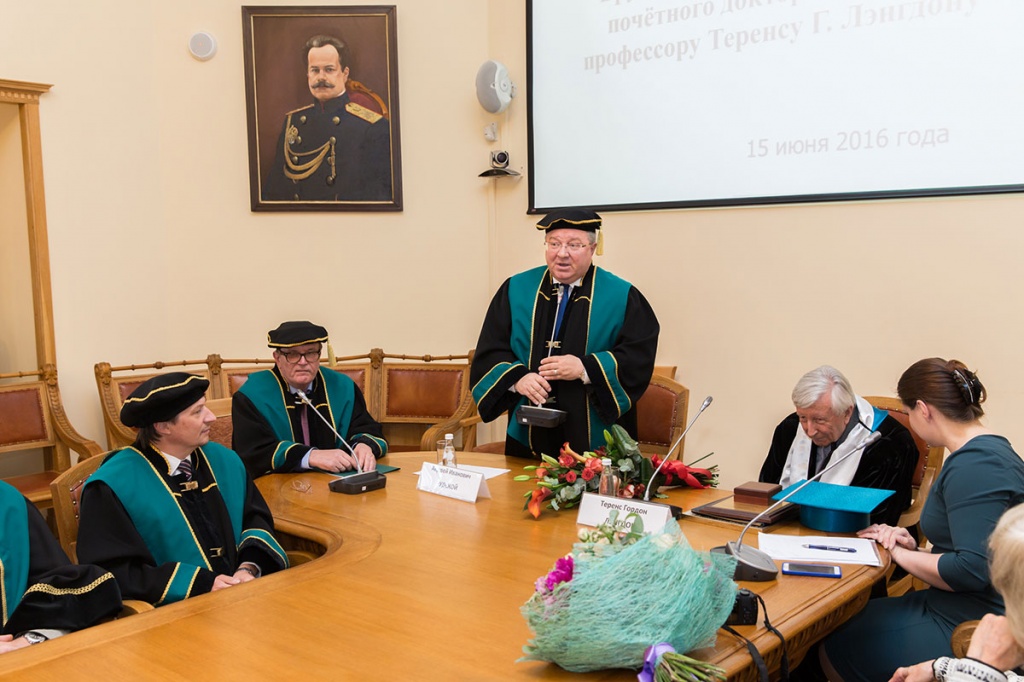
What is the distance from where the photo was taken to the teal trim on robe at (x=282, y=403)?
378cm

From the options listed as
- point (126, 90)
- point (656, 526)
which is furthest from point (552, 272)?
point (126, 90)

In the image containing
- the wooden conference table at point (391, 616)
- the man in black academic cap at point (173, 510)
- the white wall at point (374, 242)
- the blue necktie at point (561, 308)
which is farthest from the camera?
the white wall at point (374, 242)

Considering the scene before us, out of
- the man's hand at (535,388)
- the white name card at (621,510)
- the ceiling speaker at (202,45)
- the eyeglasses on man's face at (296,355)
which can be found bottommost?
the white name card at (621,510)

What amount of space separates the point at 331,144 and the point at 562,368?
2916mm

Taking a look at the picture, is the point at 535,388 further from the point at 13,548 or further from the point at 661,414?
the point at 13,548

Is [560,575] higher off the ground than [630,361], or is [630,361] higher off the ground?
[630,361]

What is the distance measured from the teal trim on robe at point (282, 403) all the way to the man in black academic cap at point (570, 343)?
0.57 m

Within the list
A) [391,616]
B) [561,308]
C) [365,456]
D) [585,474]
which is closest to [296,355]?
[365,456]

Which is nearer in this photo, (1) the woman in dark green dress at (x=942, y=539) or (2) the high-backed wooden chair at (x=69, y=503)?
(1) the woman in dark green dress at (x=942, y=539)

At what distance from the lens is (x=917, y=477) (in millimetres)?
3602

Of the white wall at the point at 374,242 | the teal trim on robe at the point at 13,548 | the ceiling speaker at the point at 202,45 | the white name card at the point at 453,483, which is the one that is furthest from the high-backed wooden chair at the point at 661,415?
the ceiling speaker at the point at 202,45

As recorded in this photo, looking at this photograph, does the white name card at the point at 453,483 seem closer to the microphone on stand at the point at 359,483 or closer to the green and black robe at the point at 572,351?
the microphone on stand at the point at 359,483

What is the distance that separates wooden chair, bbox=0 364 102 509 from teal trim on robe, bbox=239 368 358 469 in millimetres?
1653

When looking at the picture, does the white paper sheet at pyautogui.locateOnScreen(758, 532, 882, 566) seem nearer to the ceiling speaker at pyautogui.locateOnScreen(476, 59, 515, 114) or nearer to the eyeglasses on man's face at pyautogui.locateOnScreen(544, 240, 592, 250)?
the eyeglasses on man's face at pyautogui.locateOnScreen(544, 240, 592, 250)
